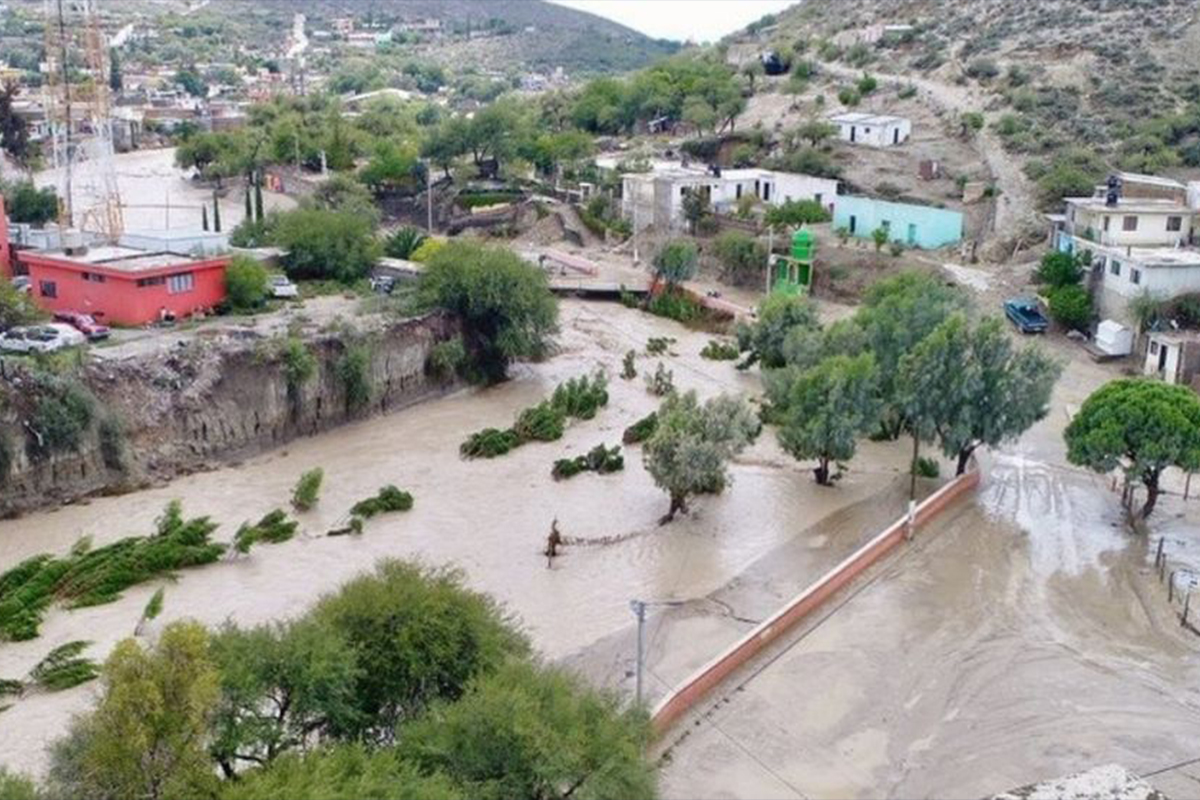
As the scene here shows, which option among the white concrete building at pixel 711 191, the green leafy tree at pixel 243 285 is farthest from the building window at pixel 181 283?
the white concrete building at pixel 711 191

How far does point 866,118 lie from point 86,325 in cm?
4800

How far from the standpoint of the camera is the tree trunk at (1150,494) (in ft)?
96.8

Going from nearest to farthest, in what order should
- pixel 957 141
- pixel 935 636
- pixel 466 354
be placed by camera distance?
pixel 935 636 < pixel 466 354 < pixel 957 141

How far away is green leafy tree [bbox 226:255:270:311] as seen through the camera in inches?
1751

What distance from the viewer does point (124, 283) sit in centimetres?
4131

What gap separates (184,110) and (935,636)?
11121 centimetres

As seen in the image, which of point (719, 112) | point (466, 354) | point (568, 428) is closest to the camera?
point (568, 428)

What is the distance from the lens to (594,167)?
73.5 metres

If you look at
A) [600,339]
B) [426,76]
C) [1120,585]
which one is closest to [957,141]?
[600,339]

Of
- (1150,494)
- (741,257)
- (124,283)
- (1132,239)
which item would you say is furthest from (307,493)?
(1132,239)

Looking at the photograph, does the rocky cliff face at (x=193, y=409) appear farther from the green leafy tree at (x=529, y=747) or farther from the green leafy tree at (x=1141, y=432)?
the green leafy tree at (x=1141, y=432)

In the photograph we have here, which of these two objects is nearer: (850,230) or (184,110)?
(850,230)

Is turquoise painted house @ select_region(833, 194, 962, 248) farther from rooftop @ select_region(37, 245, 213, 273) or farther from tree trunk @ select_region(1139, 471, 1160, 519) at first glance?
rooftop @ select_region(37, 245, 213, 273)

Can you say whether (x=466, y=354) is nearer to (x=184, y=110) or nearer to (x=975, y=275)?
(x=975, y=275)
